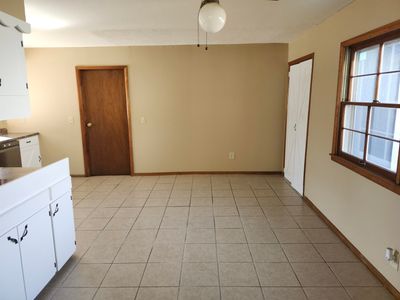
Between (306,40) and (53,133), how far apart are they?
458cm

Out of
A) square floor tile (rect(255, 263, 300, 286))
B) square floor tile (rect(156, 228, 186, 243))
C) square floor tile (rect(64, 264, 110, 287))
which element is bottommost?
square floor tile (rect(64, 264, 110, 287))

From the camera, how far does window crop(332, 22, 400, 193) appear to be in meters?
2.21

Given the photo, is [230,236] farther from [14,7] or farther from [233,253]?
[14,7]

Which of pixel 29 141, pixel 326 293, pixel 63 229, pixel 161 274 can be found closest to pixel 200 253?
pixel 161 274

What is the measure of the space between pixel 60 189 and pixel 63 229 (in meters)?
0.36

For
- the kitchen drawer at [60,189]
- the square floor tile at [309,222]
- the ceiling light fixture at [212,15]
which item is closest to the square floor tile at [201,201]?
the square floor tile at [309,222]

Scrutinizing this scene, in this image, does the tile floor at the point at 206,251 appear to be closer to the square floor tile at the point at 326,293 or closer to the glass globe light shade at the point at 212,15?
the square floor tile at the point at 326,293

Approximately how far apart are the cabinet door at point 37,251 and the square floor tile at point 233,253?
144cm

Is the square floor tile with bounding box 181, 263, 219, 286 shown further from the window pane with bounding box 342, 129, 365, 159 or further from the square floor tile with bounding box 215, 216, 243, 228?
the window pane with bounding box 342, 129, 365, 159

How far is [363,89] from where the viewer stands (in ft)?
8.83

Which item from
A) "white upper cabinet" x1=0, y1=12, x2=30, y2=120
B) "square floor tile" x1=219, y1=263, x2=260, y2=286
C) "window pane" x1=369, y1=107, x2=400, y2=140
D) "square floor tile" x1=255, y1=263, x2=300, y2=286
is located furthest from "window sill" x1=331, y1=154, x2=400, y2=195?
"white upper cabinet" x1=0, y1=12, x2=30, y2=120

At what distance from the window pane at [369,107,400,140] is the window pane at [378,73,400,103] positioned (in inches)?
3.2

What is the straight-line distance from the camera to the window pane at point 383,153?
2.22m

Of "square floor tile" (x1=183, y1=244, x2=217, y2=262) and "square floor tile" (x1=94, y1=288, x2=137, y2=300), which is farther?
"square floor tile" (x1=183, y1=244, x2=217, y2=262)
